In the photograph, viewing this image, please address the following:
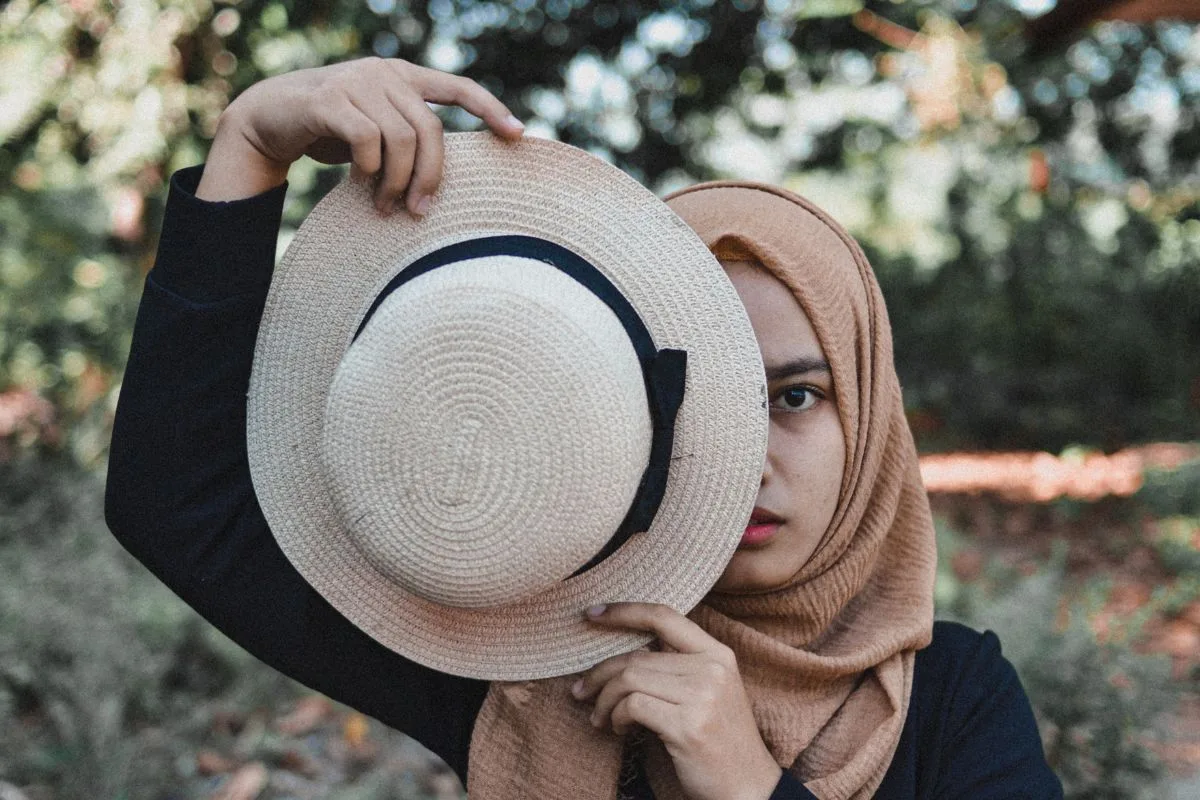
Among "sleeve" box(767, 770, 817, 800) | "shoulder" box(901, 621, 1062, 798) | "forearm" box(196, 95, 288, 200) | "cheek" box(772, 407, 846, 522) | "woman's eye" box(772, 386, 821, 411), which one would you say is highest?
"forearm" box(196, 95, 288, 200)

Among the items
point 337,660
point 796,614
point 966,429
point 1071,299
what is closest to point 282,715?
point 337,660

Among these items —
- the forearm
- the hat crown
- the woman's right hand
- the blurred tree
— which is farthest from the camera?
the blurred tree

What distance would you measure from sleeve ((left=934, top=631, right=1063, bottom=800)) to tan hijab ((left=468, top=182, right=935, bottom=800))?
4.6 inches

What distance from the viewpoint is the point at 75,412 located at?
6266 mm

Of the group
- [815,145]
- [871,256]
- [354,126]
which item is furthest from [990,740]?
[871,256]

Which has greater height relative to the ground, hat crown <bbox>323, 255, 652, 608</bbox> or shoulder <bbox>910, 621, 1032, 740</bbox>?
hat crown <bbox>323, 255, 652, 608</bbox>

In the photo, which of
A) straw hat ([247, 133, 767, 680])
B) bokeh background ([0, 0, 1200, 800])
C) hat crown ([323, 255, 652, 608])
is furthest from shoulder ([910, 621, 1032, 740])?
bokeh background ([0, 0, 1200, 800])

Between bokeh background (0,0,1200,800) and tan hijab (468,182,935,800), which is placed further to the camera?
bokeh background (0,0,1200,800)

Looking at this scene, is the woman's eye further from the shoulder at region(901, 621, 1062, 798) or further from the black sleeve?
the black sleeve

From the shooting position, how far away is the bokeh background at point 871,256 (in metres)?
3.71

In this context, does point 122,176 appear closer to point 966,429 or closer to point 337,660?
point 337,660

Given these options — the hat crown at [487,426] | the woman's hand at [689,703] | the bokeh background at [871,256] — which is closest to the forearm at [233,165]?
the hat crown at [487,426]

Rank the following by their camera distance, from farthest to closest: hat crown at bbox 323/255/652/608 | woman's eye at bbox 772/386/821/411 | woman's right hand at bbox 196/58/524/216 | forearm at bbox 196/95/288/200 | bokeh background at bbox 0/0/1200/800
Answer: bokeh background at bbox 0/0/1200/800 → woman's eye at bbox 772/386/821/411 → forearm at bbox 196/95/288/200 → woman's right hand at bbox 196/58/524/216 → hat crown at bbox 323/255/652/608

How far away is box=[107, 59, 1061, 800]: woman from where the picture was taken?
5.04 feet
